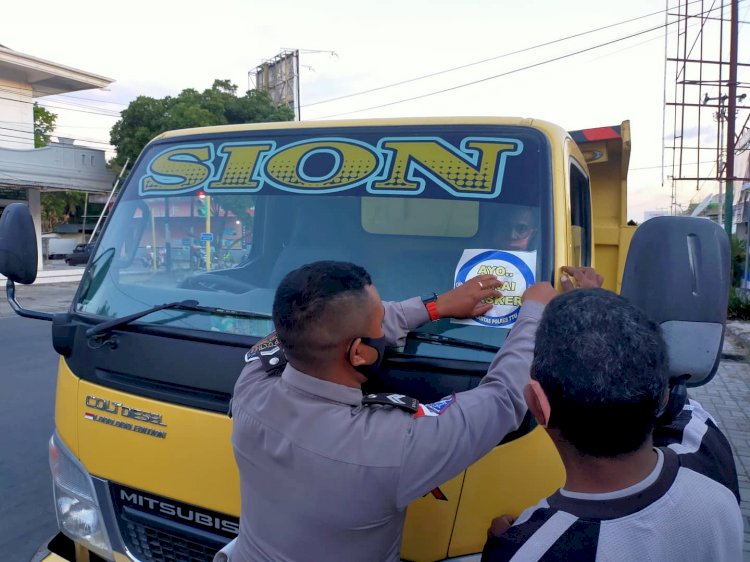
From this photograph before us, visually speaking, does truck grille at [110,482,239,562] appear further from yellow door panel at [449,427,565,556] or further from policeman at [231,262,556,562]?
yellow door panel at [449,427,565,556]

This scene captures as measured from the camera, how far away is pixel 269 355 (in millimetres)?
1649

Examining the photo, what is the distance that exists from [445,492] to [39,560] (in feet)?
5.60

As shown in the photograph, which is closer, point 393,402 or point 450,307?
point 393,402

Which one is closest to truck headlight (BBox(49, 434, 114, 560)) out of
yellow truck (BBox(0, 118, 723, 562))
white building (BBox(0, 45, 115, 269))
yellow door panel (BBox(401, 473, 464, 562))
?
yellow truck (BBox(0, 118, 723, 562))

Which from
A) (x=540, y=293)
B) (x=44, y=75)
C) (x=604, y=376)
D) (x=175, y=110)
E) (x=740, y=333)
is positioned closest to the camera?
(x=604, y=376)

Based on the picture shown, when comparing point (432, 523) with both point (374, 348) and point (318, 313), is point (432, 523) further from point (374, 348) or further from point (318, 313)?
point (318, 313)

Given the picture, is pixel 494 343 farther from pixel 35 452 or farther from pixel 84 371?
pixel 35 452

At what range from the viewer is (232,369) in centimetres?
190

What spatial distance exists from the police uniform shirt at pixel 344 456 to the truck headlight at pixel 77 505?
78cm

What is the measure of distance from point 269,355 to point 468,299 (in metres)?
0.62

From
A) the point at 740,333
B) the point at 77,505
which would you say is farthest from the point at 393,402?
the point at 740,333

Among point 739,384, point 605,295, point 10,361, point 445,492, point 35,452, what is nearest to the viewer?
point 605,295

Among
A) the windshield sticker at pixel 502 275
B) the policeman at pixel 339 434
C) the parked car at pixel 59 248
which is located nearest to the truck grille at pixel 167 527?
the policeman at pixel 339 434

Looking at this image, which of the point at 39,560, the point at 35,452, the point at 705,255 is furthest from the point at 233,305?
the point at 35,452
